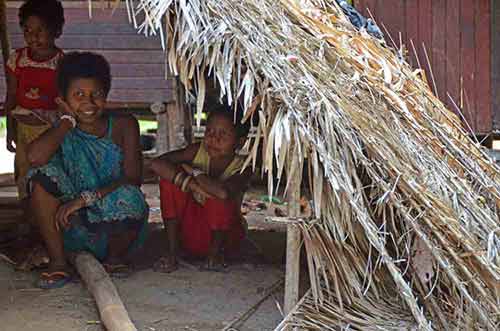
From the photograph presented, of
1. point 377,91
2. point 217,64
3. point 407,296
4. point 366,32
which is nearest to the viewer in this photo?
point 407,296

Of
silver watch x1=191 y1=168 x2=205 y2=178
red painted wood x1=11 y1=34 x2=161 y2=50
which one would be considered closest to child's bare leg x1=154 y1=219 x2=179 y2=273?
silver watch x1=191 y1=168 x2=205 y2=178

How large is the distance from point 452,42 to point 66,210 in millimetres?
2517

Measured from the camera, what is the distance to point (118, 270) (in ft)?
17.3

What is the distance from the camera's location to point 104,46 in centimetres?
924

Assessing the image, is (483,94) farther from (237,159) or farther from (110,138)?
(110,138)

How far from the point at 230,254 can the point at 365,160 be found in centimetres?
189

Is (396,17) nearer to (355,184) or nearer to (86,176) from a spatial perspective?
(355,184)

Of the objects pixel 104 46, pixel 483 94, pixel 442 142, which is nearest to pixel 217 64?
pixel 442 142

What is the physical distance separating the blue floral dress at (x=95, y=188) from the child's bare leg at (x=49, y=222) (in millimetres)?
92

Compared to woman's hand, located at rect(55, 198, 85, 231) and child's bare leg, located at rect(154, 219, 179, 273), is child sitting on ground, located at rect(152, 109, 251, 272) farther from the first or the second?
woman's hand, located at rect(55, 198, 85, 231)

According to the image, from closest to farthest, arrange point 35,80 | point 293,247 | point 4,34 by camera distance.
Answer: point 293,247, point 35,80, point 4,34

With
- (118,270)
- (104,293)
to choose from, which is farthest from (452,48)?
(104,293)

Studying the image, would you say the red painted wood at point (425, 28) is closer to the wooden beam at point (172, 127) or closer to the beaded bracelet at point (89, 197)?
the beaded bracelet at point (89, 197)

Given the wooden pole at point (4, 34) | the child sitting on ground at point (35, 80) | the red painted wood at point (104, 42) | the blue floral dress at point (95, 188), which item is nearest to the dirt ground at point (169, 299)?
the blue floral dress at point (95, 188)
